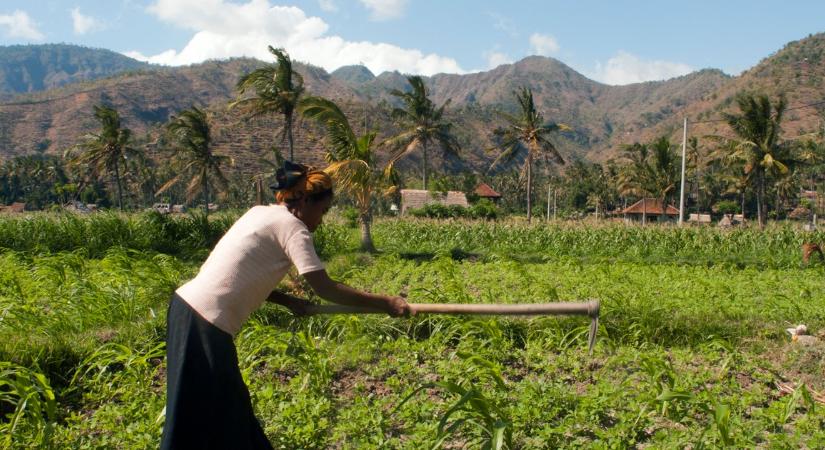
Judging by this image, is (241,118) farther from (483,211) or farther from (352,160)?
(352,160)

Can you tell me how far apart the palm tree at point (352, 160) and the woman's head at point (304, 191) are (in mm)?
9329

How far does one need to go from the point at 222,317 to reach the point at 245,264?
8.6 inches

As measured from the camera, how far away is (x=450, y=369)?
380 cm

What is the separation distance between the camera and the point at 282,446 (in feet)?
9.32

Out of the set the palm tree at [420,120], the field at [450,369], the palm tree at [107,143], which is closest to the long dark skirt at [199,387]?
the field at [450,369]

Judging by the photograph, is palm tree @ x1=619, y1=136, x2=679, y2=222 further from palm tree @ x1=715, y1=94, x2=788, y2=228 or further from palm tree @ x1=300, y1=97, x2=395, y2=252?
palm tree @ x1=300, y1=97, x2=395, y2=252

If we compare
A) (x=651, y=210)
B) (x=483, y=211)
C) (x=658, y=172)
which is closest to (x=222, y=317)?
(x=483, y=211)

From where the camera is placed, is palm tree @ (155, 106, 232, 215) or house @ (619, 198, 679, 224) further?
house @ (619, 198, 679, 224)

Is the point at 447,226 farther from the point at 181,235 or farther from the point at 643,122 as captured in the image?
the point at 643,122

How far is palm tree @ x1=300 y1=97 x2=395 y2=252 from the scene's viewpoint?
1188 centimetres

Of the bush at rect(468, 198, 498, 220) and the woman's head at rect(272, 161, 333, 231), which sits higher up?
the woman's head at rect(272, 161, 333, 231)

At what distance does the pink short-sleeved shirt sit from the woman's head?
12 centimetres

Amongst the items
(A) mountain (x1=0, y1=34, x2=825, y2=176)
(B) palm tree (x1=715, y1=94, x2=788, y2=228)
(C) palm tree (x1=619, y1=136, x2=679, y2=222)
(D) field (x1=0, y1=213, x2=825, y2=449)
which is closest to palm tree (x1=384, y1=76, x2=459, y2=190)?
(C) palm tree (x1=619, y1=136, x2=679, y2=222)

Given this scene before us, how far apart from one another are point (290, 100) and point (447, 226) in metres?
6.16
